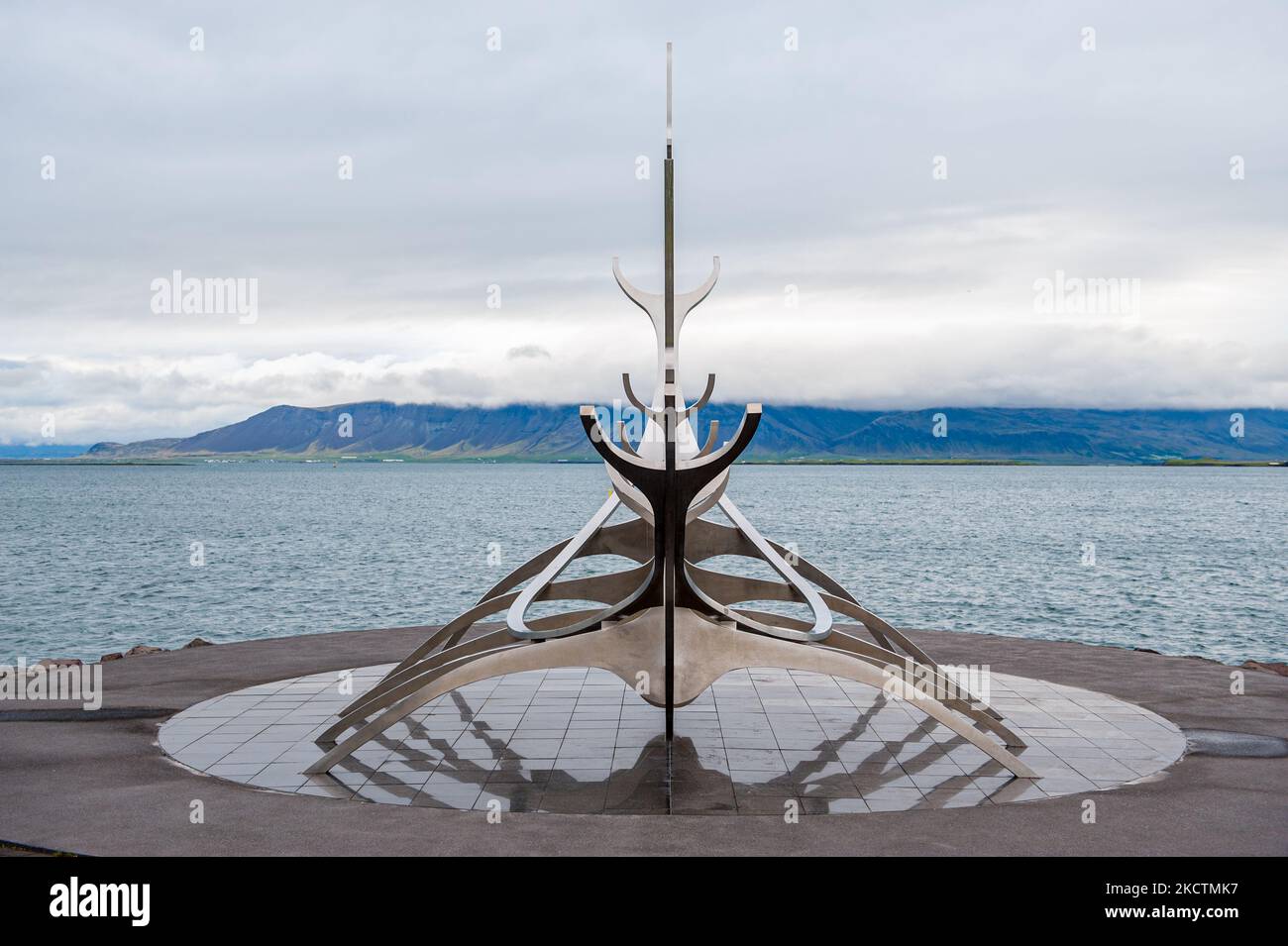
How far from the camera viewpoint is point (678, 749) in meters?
16.1

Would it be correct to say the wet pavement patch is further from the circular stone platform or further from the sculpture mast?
the sculpture mast

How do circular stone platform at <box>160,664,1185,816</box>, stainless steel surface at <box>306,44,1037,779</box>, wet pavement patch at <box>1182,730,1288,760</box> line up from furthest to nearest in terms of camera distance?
wet pavement patch at <box>1182,730,1288,760</box> → stainless steel surface at <box>306,44,1037,779</box> → circular stone platform at <box>160,664,1185,816</box>

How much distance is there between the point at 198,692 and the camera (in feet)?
66.1

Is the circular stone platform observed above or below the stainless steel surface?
below

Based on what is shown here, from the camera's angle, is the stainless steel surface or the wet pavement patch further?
the wet pavement patch

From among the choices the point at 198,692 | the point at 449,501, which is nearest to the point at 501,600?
the point at 198,692

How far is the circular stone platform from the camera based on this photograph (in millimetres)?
13891

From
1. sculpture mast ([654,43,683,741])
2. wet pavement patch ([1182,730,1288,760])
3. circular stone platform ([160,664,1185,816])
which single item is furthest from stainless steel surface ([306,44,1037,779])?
wet pavement patch ([1182,730,1288,760])

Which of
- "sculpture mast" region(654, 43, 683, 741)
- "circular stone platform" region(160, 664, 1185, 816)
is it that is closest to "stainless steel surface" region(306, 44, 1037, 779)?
"sculpture mast" region(654, 43, 683, 741)

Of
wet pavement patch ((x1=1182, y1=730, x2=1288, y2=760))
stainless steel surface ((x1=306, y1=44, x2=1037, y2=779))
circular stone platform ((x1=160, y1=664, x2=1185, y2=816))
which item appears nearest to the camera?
circular stone platform ((x1=160, y1=664, x2=1185, y2=816))

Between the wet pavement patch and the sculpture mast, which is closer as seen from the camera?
the sculpture mast

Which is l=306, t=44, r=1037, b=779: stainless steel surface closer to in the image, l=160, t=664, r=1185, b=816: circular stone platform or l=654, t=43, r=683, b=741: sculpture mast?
l=654, t=43, r=683, b=741: sculpture mast

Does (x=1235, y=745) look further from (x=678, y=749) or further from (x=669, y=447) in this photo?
(x=669, y=447)

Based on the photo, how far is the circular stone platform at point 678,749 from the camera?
1389 cm
